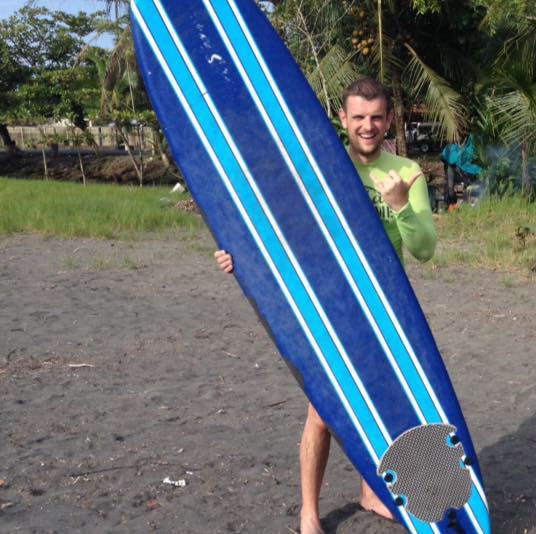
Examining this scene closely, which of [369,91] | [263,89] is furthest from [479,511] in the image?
[263,89]

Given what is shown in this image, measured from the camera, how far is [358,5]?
10.2 metres

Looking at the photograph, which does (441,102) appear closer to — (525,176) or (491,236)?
(525,176)

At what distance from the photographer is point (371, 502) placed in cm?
267

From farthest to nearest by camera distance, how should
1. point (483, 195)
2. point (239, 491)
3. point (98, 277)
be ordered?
point (483, 195)
point (98, 277)
point (239, 491)

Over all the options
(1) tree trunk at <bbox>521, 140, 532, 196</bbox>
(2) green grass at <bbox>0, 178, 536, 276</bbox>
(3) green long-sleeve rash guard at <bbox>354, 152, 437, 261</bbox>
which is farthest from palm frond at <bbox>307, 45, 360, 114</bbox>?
(3) green long-sleeve rash guard at <bbox>354, 152, 437, 261</bbox>

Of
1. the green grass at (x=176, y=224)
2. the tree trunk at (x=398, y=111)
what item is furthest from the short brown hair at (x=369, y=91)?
the tree trunk at (x=398, y=111)

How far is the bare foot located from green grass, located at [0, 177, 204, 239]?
623 cm

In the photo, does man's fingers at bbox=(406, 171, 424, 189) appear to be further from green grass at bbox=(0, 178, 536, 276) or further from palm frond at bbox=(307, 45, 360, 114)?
palm frond at bbox=(307, 45, 360, 114)

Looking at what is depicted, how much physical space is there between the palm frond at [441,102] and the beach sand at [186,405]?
362cm

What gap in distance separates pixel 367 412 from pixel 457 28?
9990 millimetres

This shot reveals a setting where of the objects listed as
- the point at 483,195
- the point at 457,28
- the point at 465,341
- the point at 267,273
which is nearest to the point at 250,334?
the point at 465,341

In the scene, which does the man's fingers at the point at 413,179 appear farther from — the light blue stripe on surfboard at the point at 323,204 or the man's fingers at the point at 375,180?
the light blue stripe on surfboard at the point at 323,204

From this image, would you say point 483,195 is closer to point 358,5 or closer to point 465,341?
point 358,5

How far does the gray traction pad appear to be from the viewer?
237 centimetres
